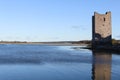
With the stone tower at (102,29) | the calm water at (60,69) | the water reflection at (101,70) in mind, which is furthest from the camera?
the stone tower at (102,29)

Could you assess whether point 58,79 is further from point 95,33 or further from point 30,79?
point 95,33

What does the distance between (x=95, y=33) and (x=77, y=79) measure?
42.1 metres

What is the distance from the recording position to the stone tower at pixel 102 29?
183ft

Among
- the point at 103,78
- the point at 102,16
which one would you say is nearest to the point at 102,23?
the point at 102,16

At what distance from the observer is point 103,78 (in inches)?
579

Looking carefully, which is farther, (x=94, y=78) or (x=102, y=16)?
(x=102, y=16)

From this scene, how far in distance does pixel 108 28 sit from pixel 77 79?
42.6 metres

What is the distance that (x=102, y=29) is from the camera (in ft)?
183

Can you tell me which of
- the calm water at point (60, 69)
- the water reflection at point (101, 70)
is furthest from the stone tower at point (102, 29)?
the water reflection at point (101, 70)

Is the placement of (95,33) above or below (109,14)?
below

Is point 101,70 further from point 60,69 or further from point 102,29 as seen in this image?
point 102,29

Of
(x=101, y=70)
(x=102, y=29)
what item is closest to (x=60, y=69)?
(x=101, y=70)

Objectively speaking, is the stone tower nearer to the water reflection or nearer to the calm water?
the calm water

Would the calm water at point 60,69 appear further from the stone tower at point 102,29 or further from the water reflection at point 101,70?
the stone tower at point 102,29
